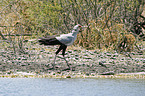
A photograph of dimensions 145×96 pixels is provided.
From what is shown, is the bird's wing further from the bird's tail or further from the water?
the water

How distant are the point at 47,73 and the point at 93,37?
27.5ft

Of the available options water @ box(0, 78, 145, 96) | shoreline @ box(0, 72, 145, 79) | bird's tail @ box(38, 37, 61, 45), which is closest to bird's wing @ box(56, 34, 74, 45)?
bird's tail @ box(38, 37, 61, 45)

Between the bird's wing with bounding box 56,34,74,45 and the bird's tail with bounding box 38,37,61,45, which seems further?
the bird's tail with bounding box 38,37,61,45

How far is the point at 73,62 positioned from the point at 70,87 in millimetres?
5799

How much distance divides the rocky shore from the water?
1418 millimetres

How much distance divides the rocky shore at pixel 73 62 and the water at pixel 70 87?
1.42m

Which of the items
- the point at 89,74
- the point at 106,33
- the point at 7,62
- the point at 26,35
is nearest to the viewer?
the point at 89,74

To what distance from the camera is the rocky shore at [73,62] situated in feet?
43.4

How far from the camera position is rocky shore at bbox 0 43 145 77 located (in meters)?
13.2

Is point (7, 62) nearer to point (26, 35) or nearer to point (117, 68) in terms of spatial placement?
point (117, 68)

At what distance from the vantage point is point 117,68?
551 inches

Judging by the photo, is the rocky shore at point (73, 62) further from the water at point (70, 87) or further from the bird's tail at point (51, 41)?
the water at point (70, 87)

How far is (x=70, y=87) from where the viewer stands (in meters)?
9.90

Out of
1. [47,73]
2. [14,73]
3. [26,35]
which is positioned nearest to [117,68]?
[47,73]
